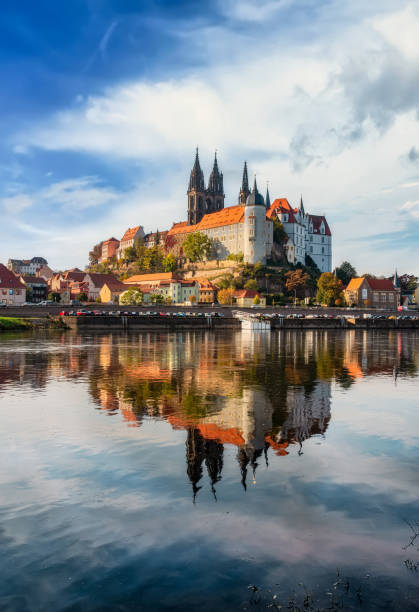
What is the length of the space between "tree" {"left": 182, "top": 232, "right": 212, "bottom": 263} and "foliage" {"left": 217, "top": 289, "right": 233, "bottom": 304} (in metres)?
30.9

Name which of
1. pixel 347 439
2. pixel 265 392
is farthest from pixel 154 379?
pixel 347 439

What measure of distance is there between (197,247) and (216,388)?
164 m

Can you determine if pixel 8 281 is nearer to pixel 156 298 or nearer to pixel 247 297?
pixel 156 298

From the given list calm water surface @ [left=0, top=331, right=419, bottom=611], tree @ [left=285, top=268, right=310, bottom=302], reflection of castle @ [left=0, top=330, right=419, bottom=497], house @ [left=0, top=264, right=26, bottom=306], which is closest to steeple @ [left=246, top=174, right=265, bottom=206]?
tree @ [left=285, top=268, right=310, bottom=302]

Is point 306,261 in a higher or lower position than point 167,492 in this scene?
higher

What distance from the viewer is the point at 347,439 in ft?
48.0

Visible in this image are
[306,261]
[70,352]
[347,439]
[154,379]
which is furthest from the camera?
[306,261]

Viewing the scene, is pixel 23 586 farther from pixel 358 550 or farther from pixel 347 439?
pixel 347 439

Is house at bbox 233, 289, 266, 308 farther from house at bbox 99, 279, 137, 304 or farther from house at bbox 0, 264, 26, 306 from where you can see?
house at bbox 0, 264, 26, 306

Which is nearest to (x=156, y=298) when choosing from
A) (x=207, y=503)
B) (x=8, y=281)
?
(x=8, y=281)

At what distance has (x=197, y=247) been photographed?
18612 centimetres

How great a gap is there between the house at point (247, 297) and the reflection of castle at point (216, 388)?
105 m

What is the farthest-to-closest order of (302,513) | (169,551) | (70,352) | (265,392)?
(70,352), (265,392), (302,513), (169,551)

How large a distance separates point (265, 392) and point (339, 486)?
1228 cm
